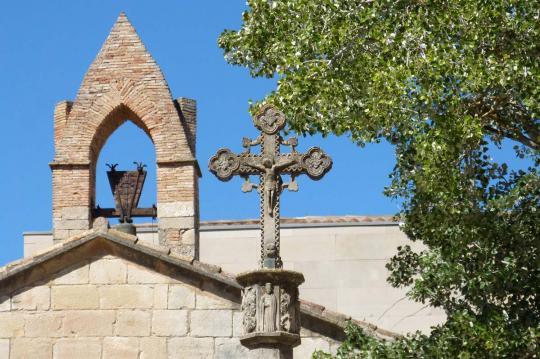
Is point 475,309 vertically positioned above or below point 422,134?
below

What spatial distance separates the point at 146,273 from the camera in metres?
23.1

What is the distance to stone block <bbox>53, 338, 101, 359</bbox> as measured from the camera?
22.9 metres

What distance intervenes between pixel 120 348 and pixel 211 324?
1.03 m

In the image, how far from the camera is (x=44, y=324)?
23.0m

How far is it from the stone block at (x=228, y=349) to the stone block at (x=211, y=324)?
0.08 metres

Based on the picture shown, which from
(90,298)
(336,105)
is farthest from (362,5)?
(90,298)

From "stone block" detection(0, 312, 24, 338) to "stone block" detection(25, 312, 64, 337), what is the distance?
2.7 inches

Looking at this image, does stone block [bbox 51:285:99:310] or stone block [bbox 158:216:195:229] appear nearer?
stone block [bbox 51:285:99:310]

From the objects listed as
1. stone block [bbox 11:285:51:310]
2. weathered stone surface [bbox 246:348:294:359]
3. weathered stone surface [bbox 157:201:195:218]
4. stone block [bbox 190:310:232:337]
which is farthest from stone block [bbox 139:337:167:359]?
weathered stone surface [bbox 246:348:294:359]

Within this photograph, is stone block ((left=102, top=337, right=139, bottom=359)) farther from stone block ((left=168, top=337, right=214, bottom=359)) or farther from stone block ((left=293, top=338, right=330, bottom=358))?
stone block ((left=293, top=338, right=330, bottom=358))

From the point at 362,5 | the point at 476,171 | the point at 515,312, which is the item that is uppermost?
the point at 362,5

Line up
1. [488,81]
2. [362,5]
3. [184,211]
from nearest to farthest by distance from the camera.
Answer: [488,81] → [362,5] → [184,211]

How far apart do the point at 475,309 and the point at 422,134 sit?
6.15 ft

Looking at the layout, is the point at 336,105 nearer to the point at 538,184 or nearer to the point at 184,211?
the point at 538,184
